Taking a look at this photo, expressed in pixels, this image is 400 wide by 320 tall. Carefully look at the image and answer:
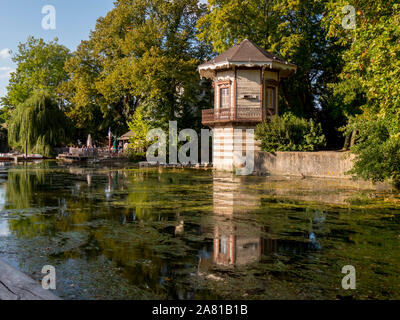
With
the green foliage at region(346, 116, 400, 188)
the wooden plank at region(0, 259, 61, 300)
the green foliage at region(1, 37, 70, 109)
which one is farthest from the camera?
the green foliage at region(1, 37, 70, 109)

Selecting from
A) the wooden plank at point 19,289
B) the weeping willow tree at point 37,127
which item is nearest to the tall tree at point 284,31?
the weeping willow tree at point 37,127

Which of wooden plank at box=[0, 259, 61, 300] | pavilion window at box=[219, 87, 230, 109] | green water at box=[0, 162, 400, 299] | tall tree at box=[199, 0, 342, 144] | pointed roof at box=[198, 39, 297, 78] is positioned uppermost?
tall tree at box=[199, 0, 342, 144]

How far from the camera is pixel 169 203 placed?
513 inches

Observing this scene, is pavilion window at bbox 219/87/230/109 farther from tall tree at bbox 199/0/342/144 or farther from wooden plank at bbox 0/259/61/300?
wooden plank at bbox 0/259/61/300

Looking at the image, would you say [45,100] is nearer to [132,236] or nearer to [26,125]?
[26,125]

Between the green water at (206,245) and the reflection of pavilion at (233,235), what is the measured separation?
0.07ft

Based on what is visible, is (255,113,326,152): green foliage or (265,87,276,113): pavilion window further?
(265,87,276,113): pavilion window

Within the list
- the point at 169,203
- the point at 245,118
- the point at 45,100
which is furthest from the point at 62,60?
A: the point at 169,203

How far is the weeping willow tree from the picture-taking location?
4800 cm

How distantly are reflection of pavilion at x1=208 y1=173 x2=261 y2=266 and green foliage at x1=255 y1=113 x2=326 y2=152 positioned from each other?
12170mm

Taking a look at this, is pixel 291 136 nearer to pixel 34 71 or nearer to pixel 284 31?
pixel 284 31

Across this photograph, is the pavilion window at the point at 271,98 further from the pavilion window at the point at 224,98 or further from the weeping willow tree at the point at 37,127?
the weeping willow tree at the point at 37,127

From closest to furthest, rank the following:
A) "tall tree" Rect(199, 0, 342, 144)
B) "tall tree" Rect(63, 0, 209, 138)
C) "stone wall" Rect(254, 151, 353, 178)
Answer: "stone wall" Rect(254, 151, 353, 178)
"tall tree" Rect(199, 0, 342, 144)
"tall tree" Rect(63, 0, 209, 138)

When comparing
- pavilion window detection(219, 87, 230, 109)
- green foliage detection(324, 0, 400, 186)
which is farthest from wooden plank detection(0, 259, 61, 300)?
pavilion window detection(219, 87, 230, 109)
